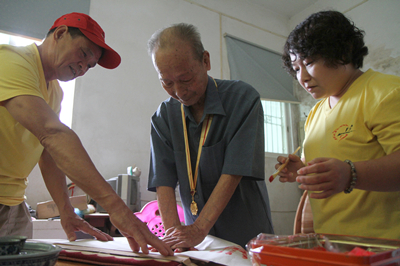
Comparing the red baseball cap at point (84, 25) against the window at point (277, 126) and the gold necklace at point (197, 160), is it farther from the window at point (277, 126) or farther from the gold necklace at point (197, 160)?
the window at point (277, 126)

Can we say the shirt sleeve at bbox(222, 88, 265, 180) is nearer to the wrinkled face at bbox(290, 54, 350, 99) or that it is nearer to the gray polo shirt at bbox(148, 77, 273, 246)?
the gray polo shirt at bbox(148, 77, 273, 246)

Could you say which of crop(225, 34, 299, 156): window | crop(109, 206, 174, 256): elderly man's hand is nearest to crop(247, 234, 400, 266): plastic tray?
crop(109, 206, 174, 256): elderly man's hand

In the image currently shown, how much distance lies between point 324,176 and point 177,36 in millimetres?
736

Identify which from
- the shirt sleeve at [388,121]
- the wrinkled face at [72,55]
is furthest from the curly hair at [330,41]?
the wrinkled face at [72,55]

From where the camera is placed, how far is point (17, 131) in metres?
1.07

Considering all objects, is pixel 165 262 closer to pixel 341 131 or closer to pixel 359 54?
pixel 341 131

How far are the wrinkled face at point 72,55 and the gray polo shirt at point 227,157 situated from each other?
1.44ft

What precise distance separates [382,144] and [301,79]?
0.39 metres

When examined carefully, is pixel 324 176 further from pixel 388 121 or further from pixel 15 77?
pixel 15 77

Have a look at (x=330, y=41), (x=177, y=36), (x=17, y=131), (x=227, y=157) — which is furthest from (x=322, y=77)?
(x=17, y=131)

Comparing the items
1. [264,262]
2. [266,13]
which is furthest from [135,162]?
[266,13]

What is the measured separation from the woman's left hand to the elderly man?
319mm

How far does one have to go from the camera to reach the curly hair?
103cm

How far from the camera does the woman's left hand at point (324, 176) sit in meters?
0.73
